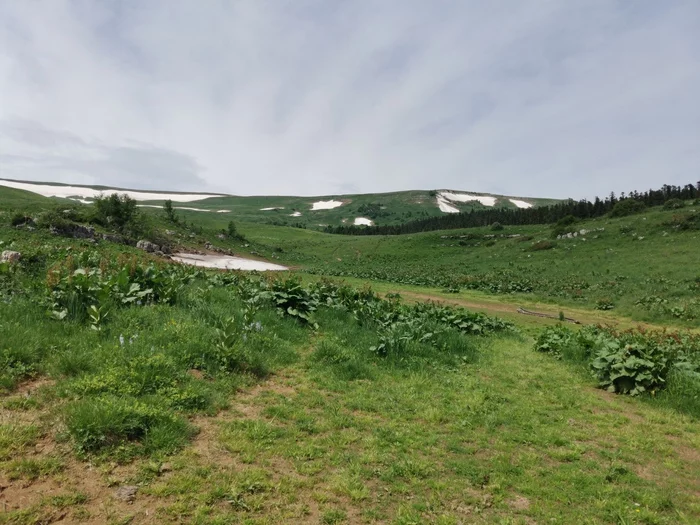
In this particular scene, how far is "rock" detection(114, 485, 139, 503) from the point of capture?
4.28m

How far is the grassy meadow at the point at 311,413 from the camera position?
461 cm

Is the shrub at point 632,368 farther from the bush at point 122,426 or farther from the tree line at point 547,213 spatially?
the tree line at point 547,213

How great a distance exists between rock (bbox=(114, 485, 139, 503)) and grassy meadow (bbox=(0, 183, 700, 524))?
13 mm

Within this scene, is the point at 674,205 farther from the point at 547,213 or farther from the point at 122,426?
the point at 122,426

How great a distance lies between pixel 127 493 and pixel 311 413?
3.20 meters

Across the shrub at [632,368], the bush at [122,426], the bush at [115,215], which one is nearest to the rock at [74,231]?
the bush at [115,215]

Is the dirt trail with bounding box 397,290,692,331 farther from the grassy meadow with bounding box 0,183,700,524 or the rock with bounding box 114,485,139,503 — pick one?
the rock with bounding box 114,485,139,503

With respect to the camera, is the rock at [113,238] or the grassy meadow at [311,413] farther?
the rock at [113,238]

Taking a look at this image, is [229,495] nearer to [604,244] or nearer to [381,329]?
[381,329]

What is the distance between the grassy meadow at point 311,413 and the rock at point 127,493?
0.01 meters

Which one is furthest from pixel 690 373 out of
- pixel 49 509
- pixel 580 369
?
pixel 49 509

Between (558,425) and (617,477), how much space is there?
5.66ft

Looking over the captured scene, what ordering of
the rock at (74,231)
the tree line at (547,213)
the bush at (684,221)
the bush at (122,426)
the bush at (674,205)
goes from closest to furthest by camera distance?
the bush at (122,426) < the rock at (74,231) < the bush at (684,221) < the bush at (674,205) < the tree line at (547,213)

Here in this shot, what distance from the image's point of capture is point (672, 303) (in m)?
25.4
